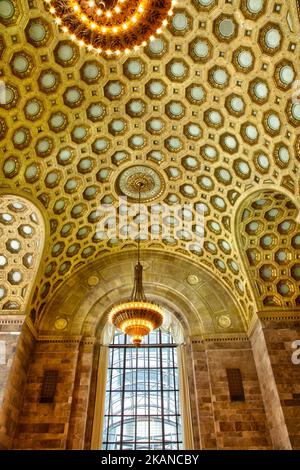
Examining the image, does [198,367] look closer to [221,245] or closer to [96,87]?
[221,245]

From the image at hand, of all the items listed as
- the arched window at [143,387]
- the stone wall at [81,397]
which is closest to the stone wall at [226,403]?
the arched window at [143,387]

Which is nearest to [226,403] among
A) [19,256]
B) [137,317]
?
[137,317]

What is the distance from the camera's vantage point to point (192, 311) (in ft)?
42.8

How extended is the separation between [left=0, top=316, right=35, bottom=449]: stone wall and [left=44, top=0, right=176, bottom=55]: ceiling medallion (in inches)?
324

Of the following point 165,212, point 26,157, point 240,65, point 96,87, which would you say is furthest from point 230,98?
point 26,157

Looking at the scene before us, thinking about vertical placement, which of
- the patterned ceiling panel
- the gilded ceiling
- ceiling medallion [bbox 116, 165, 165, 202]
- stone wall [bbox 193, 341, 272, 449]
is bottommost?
stone wall [bbox 193, 341, 272, 449]

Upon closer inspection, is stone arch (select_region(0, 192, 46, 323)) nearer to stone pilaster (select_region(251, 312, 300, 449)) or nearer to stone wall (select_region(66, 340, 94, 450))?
stone wall (select_region(66, 340, 94, 450))

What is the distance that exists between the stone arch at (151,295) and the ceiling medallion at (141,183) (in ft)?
9.67

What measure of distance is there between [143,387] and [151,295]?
436 cm

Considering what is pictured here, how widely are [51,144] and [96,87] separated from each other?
2.03 m

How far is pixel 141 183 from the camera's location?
11.9 meters

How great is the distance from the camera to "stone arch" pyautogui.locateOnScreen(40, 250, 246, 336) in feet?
41.6

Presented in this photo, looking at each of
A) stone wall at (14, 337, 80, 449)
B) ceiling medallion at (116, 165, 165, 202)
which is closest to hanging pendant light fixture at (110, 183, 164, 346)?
stone wall at (14, 337, 80, 449)

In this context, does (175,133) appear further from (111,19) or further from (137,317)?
(137,317)
